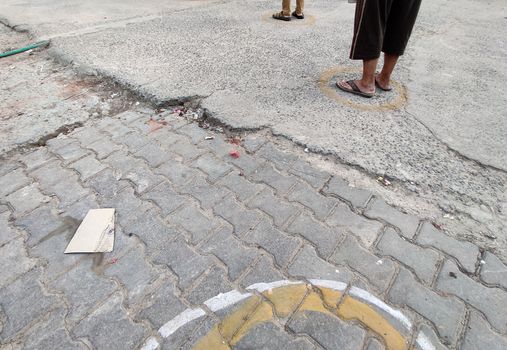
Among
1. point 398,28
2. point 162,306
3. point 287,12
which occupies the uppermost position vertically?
point 398,28

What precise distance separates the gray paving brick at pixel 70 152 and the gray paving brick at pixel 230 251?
1.37 meters

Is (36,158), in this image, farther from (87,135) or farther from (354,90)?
(354,90)

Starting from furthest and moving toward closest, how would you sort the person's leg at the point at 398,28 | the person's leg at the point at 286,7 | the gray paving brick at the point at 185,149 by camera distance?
the person's leg at the point at 286,7
the person's leg at the point at 398,28
the gray paving brick at the point at 185,149

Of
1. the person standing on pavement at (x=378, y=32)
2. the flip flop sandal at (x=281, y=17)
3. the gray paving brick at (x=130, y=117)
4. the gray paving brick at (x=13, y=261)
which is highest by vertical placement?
the person standing on pavement at (x=378, y=32)

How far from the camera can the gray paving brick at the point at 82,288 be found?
1656 mm

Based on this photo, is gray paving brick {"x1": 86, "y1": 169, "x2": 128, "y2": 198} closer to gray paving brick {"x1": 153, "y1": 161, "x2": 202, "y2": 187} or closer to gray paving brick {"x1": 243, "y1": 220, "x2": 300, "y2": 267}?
gray paving brick {"x1": 153, "y1": 161, "x2": 202, "y2": 187}

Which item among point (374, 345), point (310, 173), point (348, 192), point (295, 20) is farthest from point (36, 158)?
point (295, 20)

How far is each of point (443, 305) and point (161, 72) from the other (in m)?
3.32

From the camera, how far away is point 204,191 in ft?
7.53

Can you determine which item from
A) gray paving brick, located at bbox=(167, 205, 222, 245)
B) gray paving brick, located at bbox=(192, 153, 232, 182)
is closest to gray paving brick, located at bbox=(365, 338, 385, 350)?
gray paving brick, located at bbox=(167, 205, 222, 245)

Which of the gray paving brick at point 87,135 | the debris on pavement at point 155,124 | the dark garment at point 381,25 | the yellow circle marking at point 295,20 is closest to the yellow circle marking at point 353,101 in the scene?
the dark garment at point 381,25

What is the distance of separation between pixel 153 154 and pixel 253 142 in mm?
815

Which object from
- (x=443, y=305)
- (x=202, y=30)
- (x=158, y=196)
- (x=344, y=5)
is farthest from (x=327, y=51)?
(x=443, y=305)

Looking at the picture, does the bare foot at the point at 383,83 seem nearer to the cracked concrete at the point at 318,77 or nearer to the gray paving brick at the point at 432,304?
the cracked concrete at the point at 318,77
